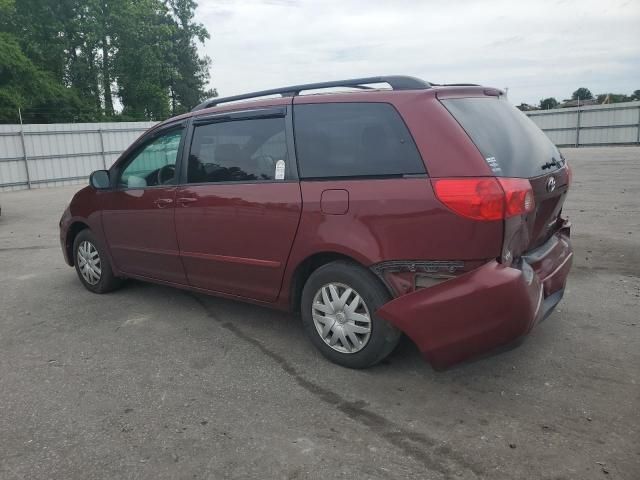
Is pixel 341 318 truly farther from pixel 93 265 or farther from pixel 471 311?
pixel 93 265

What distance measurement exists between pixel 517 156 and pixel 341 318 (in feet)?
4.61

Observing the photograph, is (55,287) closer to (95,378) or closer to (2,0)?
(95,378)

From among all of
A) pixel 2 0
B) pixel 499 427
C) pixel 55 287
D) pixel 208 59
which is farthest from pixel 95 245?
pixel 208 59

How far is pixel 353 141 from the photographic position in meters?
3.29

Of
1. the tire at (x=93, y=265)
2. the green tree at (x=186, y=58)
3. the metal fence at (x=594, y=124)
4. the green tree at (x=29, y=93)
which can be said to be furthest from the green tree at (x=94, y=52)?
the tire at (x=93, y=265)

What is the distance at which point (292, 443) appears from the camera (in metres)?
2.66

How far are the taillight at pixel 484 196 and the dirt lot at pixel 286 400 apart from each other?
3.44 ft

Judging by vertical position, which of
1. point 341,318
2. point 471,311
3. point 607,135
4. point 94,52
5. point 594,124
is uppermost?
point 94,52

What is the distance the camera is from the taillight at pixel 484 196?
9.16 ft

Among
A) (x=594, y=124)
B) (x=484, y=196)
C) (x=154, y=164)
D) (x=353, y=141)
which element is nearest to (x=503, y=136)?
(x=484, y=196)

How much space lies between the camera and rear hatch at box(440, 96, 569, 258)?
9.63ft

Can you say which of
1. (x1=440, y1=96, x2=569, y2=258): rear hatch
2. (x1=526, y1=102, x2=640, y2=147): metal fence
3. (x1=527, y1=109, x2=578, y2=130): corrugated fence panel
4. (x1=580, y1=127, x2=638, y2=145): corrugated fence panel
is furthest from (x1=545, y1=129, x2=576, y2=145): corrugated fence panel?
(x1=440, y1=96, x2=569, y2=258): rear hatch

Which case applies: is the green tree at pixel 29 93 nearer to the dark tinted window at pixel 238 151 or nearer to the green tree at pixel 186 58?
the green tree at pixel 186 58

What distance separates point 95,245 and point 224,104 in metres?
1.98
